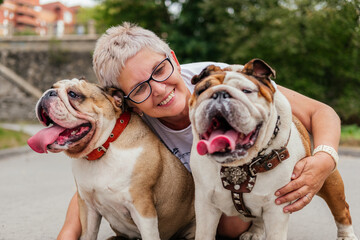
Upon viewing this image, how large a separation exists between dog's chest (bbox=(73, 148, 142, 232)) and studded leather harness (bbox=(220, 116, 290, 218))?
0.67m

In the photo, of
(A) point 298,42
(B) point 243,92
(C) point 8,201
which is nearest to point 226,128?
(B) point 243,92

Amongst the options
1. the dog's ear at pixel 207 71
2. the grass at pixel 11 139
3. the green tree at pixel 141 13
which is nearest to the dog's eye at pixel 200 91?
the dog's ear at pixel 207 71

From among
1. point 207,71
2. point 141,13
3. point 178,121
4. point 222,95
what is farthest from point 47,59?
point 222,95

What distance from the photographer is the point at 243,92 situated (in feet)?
6.77

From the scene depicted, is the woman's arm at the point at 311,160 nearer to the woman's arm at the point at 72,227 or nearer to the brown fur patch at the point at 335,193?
the brown fur patch at the point at 335,193

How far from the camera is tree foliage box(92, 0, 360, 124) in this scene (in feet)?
41.0

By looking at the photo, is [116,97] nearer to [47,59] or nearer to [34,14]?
[47,59]

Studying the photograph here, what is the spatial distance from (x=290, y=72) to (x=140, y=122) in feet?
37.8

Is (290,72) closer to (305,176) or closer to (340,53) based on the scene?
(340,53)

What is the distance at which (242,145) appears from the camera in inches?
80.5

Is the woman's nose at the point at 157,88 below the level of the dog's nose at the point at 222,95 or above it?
below

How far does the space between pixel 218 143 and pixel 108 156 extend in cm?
95

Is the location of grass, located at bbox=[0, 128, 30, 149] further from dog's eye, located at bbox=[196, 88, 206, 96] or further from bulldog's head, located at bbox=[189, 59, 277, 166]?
bulldog's head, located at bbox=[189, 59, 277, 166]

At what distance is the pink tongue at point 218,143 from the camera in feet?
6.49
